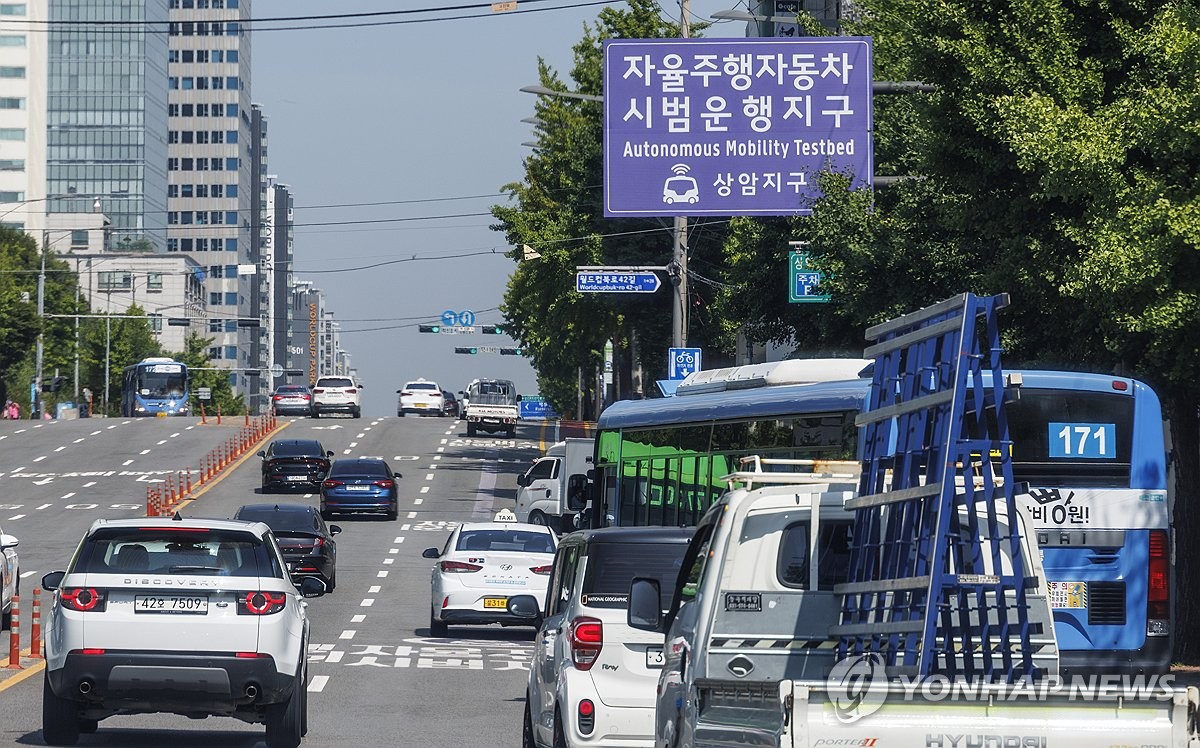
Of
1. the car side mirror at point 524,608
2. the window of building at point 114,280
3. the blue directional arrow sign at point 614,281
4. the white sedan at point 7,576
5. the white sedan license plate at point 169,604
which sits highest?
the window of building at point 114,280

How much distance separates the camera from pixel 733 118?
26.7 meters

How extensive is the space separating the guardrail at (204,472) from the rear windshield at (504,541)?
20.0 metres

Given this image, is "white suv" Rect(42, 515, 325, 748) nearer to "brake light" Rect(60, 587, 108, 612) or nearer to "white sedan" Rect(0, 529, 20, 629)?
"brake light" Rect(60, 587, 108, 612)

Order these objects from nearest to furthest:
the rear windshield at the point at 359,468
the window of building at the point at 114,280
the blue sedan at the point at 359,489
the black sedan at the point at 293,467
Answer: the blue sedan at the point at 359,489, the rear windshield at the point at 359,468, the black sedan at the point at 293,467, the window of building at the point at 114,280

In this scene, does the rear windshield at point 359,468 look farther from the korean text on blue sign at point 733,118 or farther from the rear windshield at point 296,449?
the korean text on blue sign at point 733,118

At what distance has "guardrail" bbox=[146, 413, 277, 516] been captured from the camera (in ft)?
161

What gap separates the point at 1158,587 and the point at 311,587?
22.9ft

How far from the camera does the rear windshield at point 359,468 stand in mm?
47781

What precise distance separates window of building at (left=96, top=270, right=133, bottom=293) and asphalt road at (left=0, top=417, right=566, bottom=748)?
342ft

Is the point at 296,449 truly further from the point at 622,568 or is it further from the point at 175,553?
the point at 622,568

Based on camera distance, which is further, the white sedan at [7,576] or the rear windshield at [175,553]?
the white sedan at [7,576]

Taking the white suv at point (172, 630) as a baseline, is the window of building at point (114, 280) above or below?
above

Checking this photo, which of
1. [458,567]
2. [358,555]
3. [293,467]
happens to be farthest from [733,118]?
Result: [293,467]

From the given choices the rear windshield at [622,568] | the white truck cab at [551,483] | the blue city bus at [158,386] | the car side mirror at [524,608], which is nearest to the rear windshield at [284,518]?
the white truck cab at [551,483]
